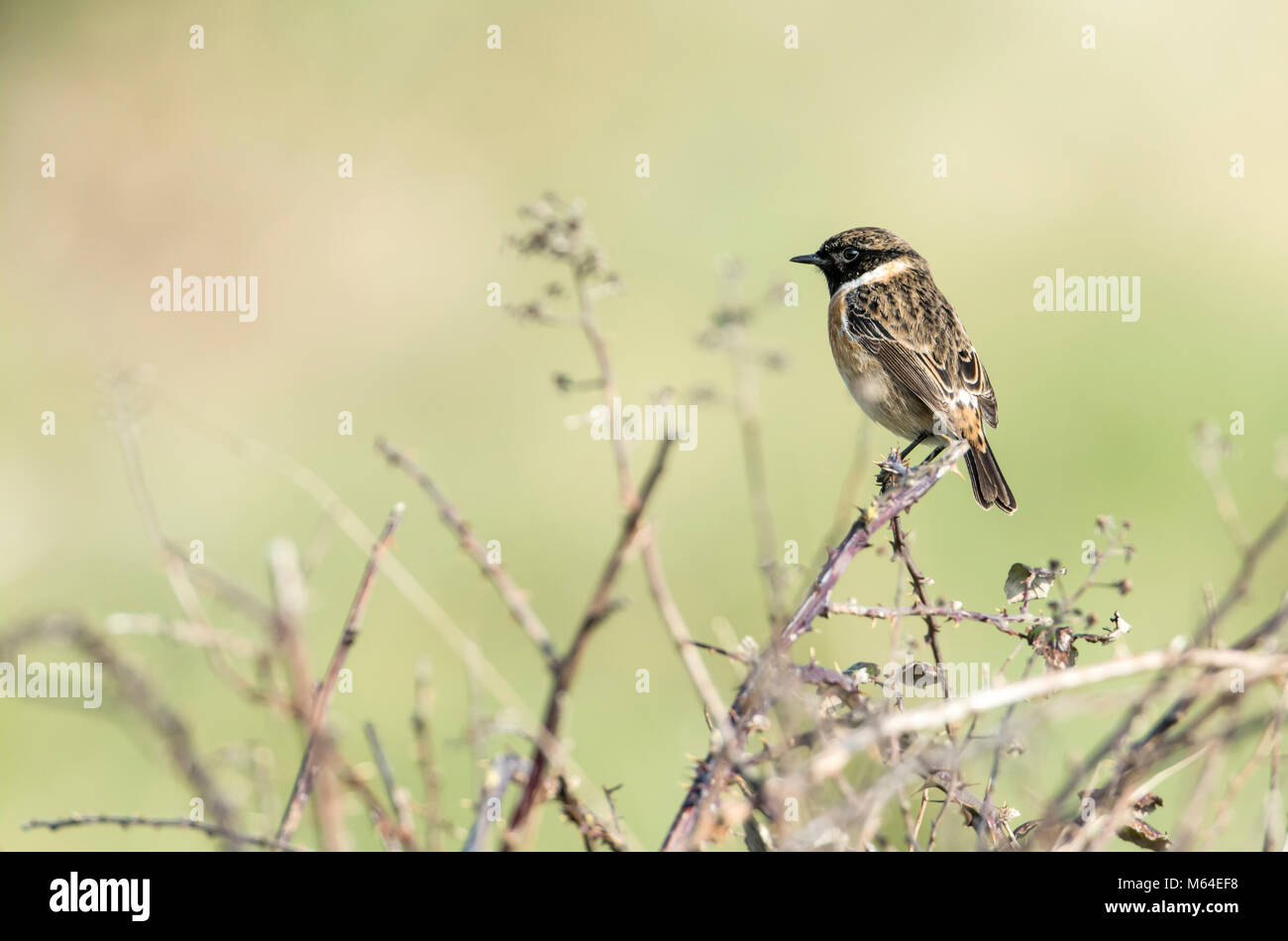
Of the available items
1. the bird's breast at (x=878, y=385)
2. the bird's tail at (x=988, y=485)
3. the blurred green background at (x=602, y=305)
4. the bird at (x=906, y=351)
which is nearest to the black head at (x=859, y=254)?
the bird at (x=906, y=351)

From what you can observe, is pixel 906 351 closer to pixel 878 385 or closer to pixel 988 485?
pixel 878 385

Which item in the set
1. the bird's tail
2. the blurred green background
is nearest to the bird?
the bird's tail

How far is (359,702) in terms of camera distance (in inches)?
291

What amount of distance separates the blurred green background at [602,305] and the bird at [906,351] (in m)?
1.39

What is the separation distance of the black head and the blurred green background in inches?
64.2

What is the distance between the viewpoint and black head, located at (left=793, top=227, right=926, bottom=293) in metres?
6.65

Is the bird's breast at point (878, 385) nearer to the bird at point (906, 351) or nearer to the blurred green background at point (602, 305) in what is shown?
the bird at point (906, 351)

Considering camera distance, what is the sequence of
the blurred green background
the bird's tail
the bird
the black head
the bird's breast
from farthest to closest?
the blurred green background → the black head → the bird's breast → the bird → the bird's tail

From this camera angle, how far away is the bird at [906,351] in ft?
20.1

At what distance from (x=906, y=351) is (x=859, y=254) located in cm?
66

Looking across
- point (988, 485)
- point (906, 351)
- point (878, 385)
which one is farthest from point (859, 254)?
point (988, 485)

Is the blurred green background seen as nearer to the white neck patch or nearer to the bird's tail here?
the bird's tail
